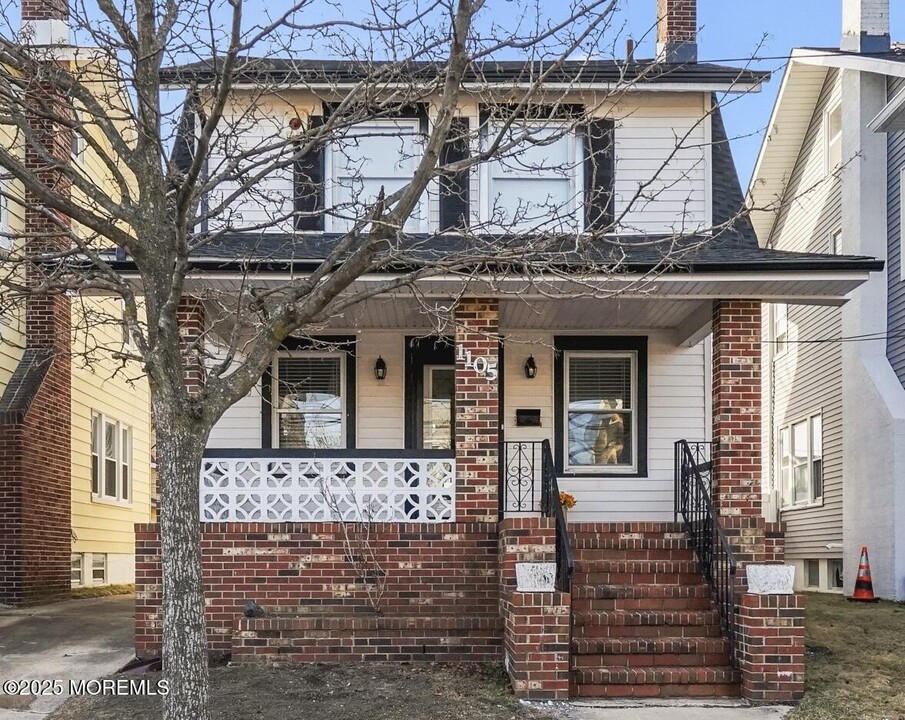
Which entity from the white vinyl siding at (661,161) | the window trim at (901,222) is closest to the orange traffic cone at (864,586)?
the window trim at (901,222)

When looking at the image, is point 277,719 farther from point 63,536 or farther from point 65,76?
point 63,536

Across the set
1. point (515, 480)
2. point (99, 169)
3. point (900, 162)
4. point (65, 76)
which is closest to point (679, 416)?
point (515, 480)

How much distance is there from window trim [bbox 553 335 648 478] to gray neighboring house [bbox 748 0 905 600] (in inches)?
137

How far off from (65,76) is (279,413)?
5.58 meters

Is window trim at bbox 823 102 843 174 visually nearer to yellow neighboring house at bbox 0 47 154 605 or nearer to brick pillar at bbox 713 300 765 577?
brick pillar at bbox 713 300 765 577

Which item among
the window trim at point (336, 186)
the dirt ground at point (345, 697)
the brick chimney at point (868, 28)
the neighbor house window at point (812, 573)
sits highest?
the brick chimney at point (868, 28)

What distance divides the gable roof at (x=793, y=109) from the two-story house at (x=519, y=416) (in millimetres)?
3970

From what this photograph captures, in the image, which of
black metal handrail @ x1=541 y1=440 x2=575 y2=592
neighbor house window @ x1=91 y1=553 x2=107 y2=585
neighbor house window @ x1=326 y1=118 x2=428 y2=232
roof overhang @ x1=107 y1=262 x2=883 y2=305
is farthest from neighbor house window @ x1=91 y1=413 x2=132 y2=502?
black metal handrail @ x1=541 y1=440 x2=575 y2=592

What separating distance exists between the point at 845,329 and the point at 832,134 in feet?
12.2

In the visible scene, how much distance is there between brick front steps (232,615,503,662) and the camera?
9.20 metres

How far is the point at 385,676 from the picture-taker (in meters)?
8.78

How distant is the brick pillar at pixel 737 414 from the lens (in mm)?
10078

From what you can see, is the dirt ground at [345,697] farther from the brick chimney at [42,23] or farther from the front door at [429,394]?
the brick chimney at [42,23]

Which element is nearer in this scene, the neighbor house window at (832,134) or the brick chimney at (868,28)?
the brick chimney at (868,28)
